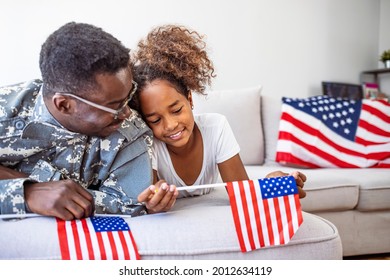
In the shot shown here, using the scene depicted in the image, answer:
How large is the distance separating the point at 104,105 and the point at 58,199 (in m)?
0.26

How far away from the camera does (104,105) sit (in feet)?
3.54

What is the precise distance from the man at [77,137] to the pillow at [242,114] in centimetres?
118

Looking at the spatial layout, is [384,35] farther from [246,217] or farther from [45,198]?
[45,198]

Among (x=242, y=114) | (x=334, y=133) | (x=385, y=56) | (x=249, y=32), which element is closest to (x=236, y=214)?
(x=242, y=114)

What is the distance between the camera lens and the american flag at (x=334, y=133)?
2.39 m

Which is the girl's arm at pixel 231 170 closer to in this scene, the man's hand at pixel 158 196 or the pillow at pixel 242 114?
the man's hand at pixel 158 196

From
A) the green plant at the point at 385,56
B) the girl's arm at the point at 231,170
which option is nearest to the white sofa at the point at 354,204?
the girl's arm at the point at 231,170

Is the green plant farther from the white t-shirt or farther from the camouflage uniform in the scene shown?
the camouflage uniform

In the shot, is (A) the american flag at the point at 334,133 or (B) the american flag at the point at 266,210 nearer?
(B) the american flag at the point at 266,210

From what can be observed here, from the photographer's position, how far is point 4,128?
110 centimetres

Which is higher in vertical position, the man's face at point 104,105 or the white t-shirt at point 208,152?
the man's face at point 104,105

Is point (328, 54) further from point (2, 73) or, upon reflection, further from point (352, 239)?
point (2, 73)

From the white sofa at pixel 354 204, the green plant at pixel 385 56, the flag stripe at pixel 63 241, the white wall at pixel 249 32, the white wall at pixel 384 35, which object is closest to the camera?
the flag stripe at pixel 63 241

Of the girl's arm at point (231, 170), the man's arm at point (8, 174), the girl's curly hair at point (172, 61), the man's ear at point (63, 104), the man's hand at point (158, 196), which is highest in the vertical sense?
the girl's curly hair at point (172, 61)
